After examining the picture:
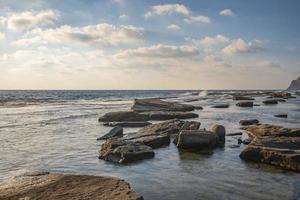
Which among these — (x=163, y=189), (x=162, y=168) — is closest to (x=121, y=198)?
(x=163, y=189)

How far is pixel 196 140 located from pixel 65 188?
817 cm

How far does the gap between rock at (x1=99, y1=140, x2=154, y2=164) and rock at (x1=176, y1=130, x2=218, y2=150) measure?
233cm

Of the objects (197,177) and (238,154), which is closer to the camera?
(197,177)

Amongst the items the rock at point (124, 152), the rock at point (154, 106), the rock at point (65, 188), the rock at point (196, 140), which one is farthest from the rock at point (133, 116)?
the rock at point (65, 188)

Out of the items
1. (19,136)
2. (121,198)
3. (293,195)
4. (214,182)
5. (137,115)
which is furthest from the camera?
(137,115)

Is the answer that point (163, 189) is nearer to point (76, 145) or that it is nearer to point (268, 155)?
point (268, 155)

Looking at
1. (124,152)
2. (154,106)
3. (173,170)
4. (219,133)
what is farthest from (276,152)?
(154,106)

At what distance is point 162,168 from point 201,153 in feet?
10.7

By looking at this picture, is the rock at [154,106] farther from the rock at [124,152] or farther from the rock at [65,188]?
the rock at [65,188]

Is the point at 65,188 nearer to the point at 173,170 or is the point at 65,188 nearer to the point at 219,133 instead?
the point at 173,170

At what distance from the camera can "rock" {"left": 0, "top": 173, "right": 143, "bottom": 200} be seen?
904 cm

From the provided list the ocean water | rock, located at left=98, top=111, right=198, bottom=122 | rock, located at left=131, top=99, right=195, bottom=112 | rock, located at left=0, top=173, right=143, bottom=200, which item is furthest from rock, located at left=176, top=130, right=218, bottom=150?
rock, located at left=131, top=99, right=195, bottom=112

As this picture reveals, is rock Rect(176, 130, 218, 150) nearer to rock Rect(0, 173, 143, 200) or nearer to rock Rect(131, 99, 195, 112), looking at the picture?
rock Rect(0, 173, 143, 200)

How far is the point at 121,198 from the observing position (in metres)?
8.75
